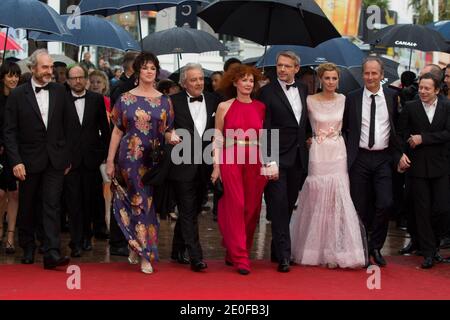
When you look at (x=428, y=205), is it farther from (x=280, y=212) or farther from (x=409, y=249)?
(x=280, y=212)

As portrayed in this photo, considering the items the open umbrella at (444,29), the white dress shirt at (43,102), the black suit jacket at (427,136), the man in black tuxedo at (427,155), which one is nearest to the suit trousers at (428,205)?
the man in black tuxedo at (427,155)

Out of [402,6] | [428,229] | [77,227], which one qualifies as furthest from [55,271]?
[402,6]

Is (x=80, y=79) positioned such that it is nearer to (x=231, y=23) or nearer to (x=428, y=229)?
(x=231, y=23)

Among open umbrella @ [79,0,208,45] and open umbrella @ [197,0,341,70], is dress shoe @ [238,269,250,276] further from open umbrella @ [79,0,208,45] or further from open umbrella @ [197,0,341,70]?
open umbrella @ [79,0,208,45]

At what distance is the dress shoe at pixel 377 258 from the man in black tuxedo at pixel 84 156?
320cm

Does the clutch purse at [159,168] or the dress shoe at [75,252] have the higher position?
the clutch purse at [159,168]

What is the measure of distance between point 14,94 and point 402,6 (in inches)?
2221

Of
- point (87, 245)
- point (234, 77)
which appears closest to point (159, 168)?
point (234, 77)

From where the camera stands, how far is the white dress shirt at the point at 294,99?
9.70 meters

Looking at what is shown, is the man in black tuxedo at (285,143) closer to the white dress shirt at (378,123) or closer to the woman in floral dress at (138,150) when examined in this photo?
the white dress shirt at (378,123)

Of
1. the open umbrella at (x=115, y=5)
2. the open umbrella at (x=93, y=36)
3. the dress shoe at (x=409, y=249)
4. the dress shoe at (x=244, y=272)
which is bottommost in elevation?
the dress shoe at (x=409, y=249)

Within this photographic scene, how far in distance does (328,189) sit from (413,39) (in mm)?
5840

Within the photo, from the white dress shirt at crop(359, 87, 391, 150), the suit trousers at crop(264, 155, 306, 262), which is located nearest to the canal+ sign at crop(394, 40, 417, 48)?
the white dress shirt at crop(359, 87, 391, 150)

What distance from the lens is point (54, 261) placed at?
9.22 meters
